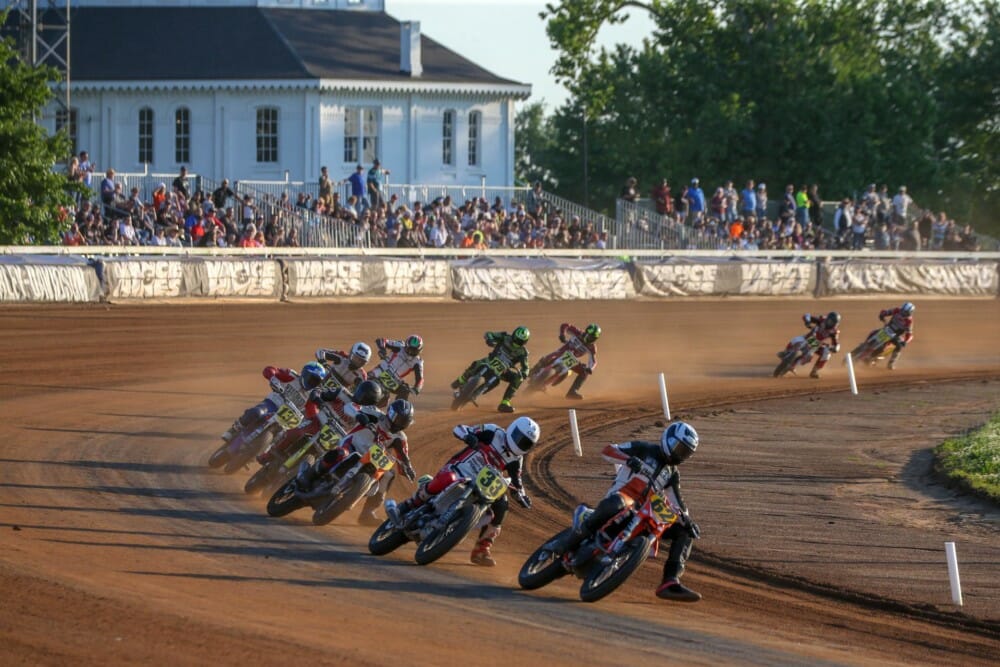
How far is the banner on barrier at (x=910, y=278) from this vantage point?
145 ft

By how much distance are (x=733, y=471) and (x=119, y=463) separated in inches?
286

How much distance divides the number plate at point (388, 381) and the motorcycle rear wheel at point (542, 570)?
731 cm

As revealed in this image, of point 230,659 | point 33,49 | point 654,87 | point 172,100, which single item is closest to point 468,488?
point 230,659

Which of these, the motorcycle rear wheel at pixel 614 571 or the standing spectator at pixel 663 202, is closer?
the motorcycle rear wheel at pixel 614 571

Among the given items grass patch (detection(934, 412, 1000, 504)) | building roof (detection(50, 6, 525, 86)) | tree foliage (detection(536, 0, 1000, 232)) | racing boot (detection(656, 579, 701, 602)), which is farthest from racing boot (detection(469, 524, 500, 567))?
tree foliage (detection(536, 0, 1000, 232))

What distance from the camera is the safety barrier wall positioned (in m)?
31.0

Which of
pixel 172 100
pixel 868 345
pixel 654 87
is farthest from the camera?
pixel 654 87

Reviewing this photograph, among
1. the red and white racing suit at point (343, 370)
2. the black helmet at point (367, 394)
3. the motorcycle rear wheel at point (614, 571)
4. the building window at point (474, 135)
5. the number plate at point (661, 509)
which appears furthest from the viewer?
the building window at point (474, 135)

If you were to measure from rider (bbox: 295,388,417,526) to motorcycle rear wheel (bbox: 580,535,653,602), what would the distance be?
290 centimetres

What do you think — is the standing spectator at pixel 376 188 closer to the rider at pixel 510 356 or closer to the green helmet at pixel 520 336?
the rider at pixel 510 356

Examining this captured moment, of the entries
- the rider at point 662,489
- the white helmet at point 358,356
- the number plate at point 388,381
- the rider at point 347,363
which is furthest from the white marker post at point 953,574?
the number plate at point 388,381

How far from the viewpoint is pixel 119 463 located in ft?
56.7

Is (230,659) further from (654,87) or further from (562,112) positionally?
(562,112)

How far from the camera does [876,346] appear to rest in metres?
31.9
